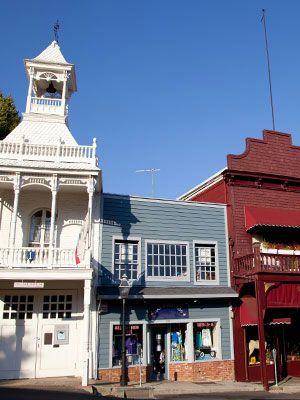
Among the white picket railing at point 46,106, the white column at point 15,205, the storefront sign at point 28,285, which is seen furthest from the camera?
the white picket railing at point 46,106

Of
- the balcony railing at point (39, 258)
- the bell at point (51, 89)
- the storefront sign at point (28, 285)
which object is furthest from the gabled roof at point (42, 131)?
the storefront sign at point (28, 285)

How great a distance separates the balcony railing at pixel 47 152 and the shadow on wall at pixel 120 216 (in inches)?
85.6

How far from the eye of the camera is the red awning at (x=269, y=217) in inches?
746

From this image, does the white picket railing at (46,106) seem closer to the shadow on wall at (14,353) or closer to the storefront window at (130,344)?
the shadow on wall at (14,353)

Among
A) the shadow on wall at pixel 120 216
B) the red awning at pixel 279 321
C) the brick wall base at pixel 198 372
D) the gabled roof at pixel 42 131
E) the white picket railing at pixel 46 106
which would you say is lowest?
the brick wall base at pixel 198 372

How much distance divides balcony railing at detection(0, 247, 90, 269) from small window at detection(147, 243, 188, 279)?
3.53 meters

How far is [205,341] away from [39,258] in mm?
7728

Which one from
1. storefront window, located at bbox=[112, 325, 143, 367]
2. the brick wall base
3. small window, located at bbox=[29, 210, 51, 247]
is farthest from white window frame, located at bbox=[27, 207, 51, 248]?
the brick wall base

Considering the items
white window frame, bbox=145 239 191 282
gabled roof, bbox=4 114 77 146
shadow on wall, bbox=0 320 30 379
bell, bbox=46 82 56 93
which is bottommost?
shadow on wall, bbox=0 320 30 379

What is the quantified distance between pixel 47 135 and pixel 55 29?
23.1 ft

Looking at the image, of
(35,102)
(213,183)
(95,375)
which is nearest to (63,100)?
(35,102)

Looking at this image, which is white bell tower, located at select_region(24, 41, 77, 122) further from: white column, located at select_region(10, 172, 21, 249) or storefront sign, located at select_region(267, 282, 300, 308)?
storefront sign, located at select_region(267, 282, 300, 308)

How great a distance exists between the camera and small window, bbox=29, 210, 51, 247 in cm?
1680

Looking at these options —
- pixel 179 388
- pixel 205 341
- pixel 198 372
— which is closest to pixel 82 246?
pixel 179 388
